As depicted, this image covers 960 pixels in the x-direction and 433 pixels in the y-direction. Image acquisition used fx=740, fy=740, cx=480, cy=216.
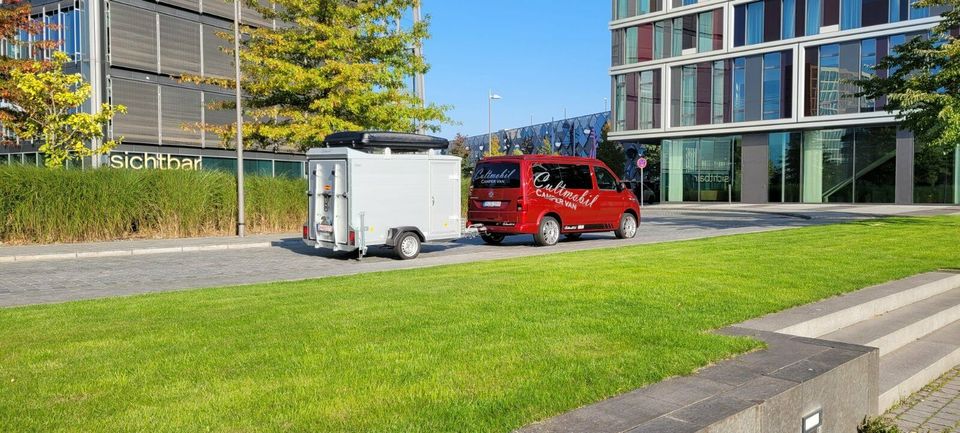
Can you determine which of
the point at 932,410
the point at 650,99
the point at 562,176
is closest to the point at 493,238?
the point at 562,176

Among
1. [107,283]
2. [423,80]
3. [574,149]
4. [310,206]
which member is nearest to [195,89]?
[423,80]

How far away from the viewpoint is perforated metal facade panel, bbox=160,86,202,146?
3369 cm

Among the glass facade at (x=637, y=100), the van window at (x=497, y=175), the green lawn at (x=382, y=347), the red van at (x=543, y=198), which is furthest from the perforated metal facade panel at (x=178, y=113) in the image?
the green lawn at (x=382, y=347)

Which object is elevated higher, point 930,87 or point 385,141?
point 930,87

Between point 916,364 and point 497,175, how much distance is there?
11.0m

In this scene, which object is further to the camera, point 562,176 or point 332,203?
point 562,176

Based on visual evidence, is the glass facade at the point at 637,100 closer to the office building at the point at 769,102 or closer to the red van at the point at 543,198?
the office building at the point at 769,102

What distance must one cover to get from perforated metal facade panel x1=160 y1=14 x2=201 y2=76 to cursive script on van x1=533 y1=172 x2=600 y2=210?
2336 centimetres

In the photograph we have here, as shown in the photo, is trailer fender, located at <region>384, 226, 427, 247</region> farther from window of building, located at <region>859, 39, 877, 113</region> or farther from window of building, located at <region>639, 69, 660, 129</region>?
window of building, located at <region>639, 69, 660, 129</region>

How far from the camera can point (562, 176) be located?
17.1m

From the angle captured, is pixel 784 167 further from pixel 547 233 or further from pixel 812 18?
pixel 547 233

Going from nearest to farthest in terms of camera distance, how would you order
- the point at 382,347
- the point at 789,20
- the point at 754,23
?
the point at 382,347 < the point at 789,20 < the point at 754,23

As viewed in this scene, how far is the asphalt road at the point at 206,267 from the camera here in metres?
10.1

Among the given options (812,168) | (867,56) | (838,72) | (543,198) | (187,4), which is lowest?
(543,198)
